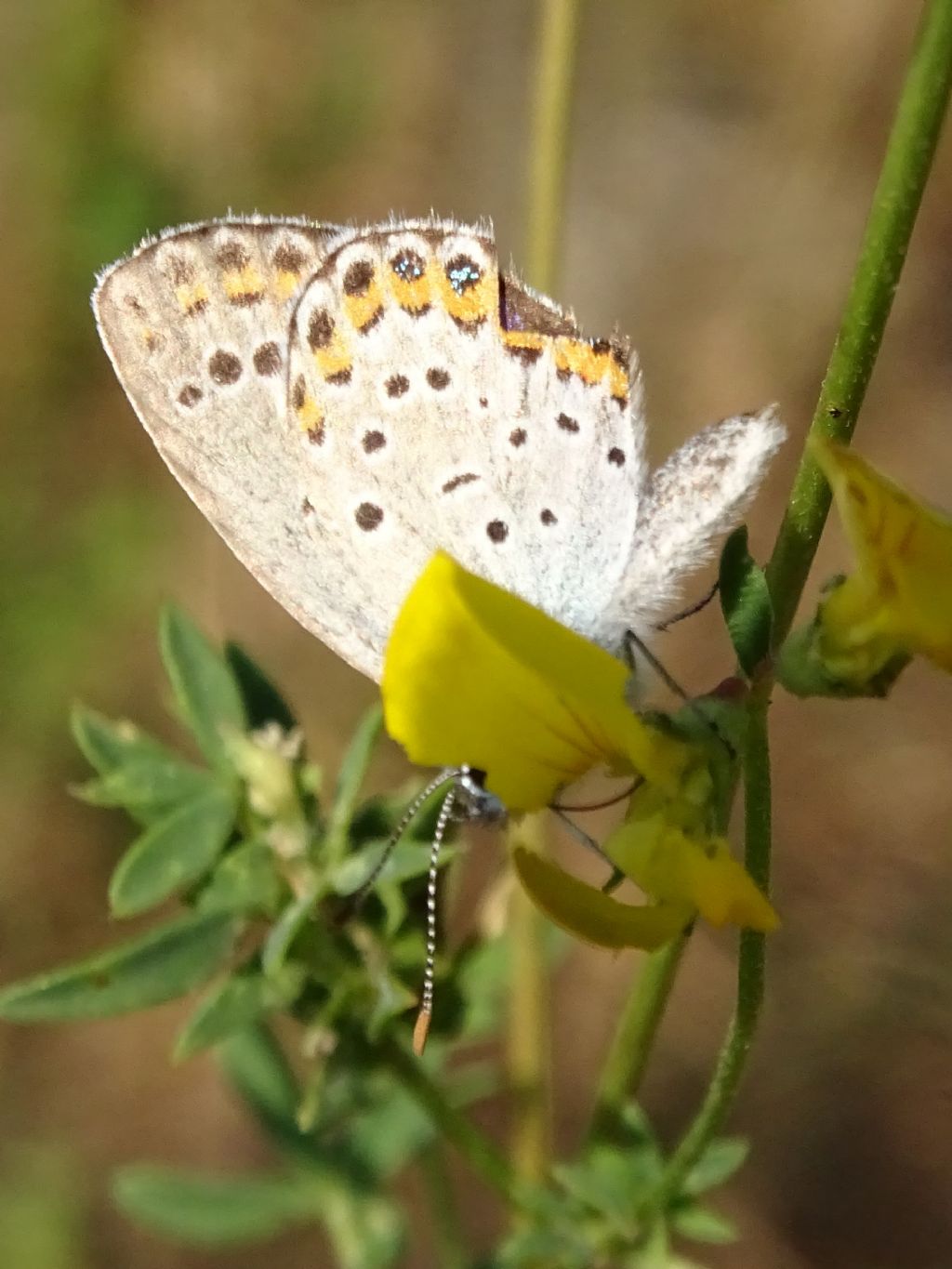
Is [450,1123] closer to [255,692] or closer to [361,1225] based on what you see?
[255,692]

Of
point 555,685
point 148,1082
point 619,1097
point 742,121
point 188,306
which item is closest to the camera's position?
point 555,685

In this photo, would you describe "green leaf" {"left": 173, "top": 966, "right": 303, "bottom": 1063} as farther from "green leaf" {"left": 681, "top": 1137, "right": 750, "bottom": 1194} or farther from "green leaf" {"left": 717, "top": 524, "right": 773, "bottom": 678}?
"green leaf" {"left": 717, "top": 524, "right": 773, "bottom": 678}

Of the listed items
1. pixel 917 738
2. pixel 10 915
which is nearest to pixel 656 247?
pixel 917 738

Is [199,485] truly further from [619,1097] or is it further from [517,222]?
[517,222]

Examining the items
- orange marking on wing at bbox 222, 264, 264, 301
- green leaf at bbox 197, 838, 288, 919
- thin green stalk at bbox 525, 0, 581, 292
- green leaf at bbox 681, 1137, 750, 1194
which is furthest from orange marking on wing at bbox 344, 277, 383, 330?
green leaf at bbox 681, 1137, 750, 1194

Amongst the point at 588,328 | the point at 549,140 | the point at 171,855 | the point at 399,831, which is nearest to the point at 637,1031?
the point at 399,831

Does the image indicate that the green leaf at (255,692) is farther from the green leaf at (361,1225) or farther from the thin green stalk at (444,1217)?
the green leaf at (361,1225)
